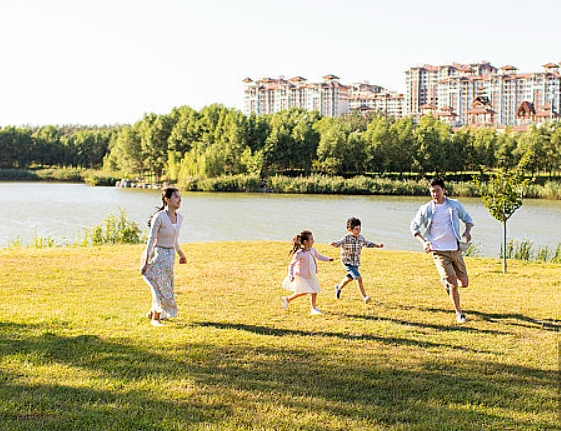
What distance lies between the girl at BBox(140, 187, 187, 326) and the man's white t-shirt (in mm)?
3206

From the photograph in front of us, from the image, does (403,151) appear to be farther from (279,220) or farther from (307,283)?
(307,283)

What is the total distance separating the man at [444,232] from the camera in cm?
852

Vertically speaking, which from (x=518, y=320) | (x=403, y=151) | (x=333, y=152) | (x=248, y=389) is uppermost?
(x=403, y=151)

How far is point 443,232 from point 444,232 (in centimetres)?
1

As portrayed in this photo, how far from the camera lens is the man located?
336 inches

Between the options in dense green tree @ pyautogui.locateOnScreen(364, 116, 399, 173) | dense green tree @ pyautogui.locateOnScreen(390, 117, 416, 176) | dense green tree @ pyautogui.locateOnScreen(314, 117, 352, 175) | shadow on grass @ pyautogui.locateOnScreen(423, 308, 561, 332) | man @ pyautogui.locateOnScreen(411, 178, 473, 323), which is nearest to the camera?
shadow on grass @ pyautogui.locateOnScreen(423, 308, 561, 332)

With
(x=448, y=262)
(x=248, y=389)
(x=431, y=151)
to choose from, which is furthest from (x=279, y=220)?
(x=431, y=151)

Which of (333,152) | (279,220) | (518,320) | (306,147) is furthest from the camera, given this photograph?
(306,147)

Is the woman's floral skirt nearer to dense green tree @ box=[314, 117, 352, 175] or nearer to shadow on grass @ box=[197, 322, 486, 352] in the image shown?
shadow on grass @ box=[197, 322, 486, 352]

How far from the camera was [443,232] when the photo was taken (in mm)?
8547

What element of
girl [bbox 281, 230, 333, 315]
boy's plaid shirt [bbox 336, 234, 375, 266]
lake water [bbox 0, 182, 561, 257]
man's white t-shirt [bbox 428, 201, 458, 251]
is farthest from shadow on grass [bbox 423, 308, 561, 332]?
lake water [bbox 0, 182, 561, 257]

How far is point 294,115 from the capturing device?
9800 centimetres

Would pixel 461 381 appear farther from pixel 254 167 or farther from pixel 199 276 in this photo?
pixel 254 167

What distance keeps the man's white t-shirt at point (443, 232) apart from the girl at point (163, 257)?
126 inches
